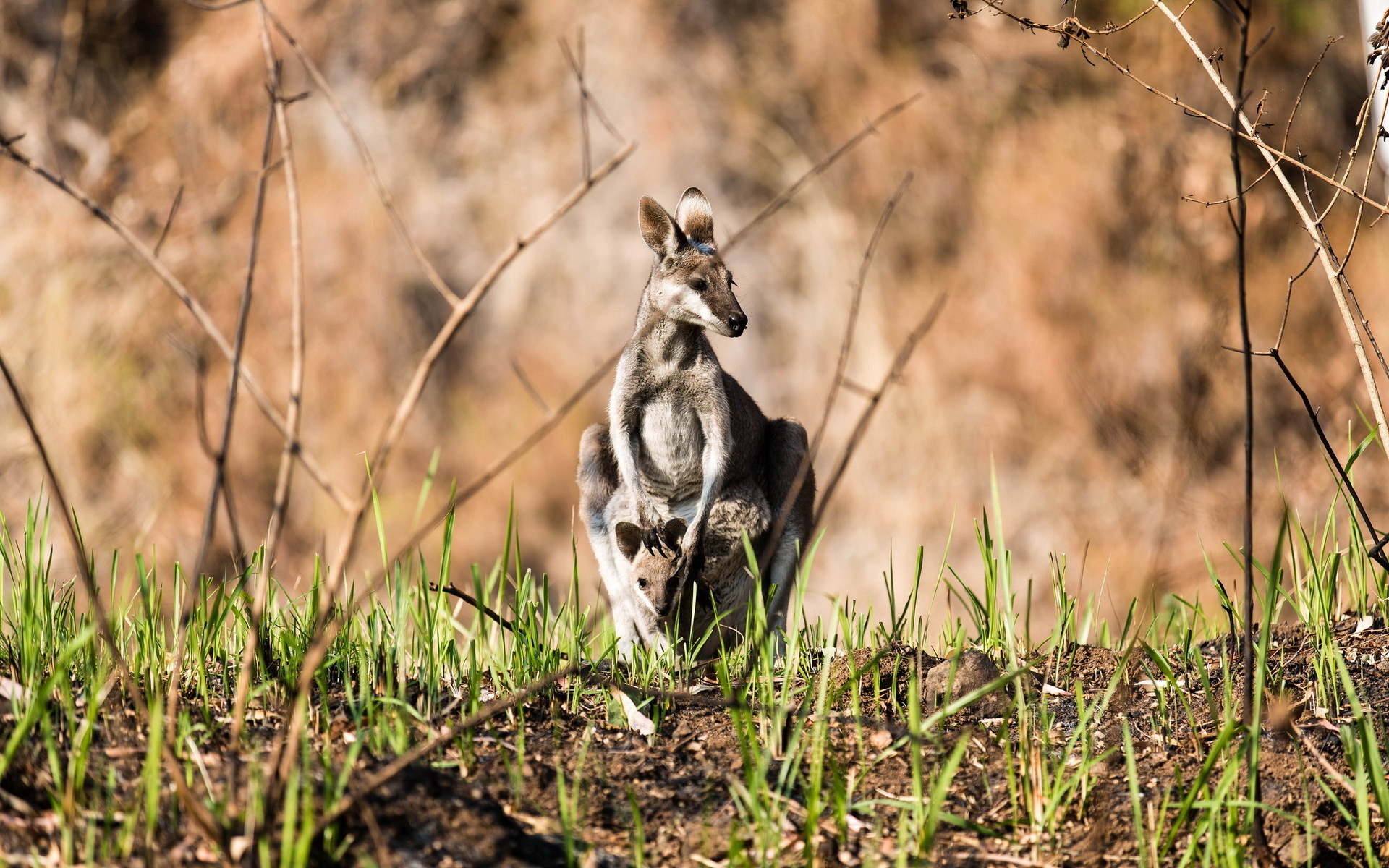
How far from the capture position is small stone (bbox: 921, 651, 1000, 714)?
2.94 m

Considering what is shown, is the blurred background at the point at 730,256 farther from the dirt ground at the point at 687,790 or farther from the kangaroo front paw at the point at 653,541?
the dirt ground at the point at 687,790

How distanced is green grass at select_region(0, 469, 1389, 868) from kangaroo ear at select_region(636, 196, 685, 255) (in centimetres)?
125

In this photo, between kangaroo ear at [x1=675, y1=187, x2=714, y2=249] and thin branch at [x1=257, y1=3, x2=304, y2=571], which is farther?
kangaroo ear at [x1=675, y1=187, x2=714, y2=249]

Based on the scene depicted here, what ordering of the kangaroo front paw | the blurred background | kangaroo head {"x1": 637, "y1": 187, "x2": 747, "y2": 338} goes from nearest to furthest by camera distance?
kangaroo head {"x1": 637, "y1": 187, "x2": 747, "y2": 338}
the kangaroo front paw
the blurred background

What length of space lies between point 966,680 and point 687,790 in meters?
0.89

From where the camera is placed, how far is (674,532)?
13.4 ft

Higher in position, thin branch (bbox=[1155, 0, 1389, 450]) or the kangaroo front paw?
thin branch (bbox=[1155, 0, 1389, 450])

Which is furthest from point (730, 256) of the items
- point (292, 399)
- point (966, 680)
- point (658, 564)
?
point (292, 399)

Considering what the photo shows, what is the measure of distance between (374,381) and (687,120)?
3.85m

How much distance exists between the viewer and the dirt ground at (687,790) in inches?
83.0

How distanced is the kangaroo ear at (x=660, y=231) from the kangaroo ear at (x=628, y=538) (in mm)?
983

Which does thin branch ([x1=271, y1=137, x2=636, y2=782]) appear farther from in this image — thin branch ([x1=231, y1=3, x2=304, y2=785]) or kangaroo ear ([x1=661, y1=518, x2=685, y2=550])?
kangaroo ear ([x1=661, y1=518, x2=685, y2=550])

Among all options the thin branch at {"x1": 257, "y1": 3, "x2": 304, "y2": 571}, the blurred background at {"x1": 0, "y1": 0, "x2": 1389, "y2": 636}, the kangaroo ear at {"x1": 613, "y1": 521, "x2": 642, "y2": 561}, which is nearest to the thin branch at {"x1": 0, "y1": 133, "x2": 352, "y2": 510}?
the thin branch at {"x1": 257, "y1": 3, "x2": 304, "y2": 571}

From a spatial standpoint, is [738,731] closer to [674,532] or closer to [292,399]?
[292,399]
